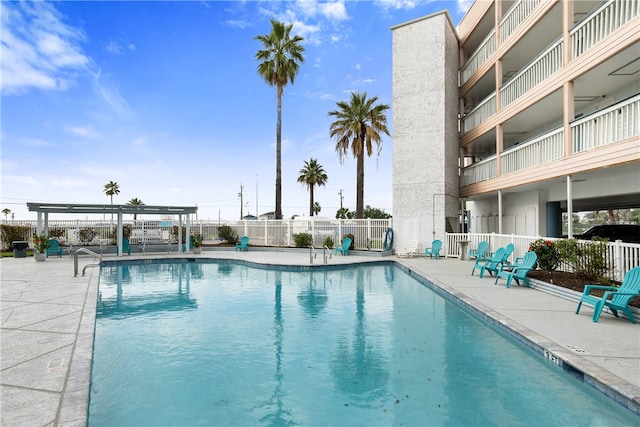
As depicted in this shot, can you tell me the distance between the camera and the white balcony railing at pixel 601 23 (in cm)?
846

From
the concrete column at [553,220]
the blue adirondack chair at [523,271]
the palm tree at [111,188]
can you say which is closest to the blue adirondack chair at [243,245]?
the blue adirondack chair at [523,271]

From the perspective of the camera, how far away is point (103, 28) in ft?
46.5

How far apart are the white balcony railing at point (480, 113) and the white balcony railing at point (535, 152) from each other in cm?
280

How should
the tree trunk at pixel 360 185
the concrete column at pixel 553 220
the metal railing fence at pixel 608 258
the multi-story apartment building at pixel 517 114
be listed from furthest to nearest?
the tree trunk at pixel 360 185, the concrete column at pixel 553 220, the multi-story apartment building at pixel 517 114, the metal railing fence at pixel 608 258

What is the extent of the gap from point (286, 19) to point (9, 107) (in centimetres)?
1713

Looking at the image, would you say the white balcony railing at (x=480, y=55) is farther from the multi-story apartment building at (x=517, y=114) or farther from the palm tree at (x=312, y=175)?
the palm tree at (x=312, y=175)

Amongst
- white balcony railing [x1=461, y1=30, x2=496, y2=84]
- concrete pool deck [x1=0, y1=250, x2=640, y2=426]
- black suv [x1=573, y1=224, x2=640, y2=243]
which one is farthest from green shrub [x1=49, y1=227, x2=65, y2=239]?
black suv [x1=573, y1=224, x2=640, y2=243]

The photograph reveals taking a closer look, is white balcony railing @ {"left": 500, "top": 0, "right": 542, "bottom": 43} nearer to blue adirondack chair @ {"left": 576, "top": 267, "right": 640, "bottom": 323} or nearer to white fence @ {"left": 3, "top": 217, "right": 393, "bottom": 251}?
white fence @ {"left": 3, "top": 217, "right": 393, "bottom": 251}

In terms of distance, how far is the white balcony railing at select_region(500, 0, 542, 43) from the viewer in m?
12.6

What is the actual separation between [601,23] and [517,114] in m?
4.34

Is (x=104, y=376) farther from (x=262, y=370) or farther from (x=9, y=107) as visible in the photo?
(x=9, y=107)

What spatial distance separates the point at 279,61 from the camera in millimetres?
23219

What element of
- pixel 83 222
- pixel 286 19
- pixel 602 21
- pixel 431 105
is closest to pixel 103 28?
pixel 83 222

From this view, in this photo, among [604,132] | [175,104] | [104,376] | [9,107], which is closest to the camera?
[104,376]
